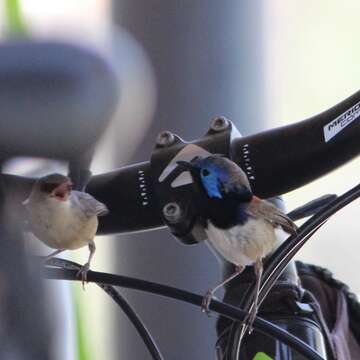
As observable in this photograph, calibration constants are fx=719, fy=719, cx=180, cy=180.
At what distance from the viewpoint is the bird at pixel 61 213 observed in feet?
1.38

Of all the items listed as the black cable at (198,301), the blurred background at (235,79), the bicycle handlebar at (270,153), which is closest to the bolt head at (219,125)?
the bicycle handlebar at (270,153)

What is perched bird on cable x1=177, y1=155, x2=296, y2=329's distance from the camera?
15.5 inches

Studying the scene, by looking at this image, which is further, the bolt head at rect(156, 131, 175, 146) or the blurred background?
the blurred background

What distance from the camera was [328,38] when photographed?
1016 mm

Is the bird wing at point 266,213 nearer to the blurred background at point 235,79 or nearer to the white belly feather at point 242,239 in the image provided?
the white belly feather at point 242,239

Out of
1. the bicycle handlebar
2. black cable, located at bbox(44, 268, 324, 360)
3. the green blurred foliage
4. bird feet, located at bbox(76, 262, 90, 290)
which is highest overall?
Answer: the green blurred foliage

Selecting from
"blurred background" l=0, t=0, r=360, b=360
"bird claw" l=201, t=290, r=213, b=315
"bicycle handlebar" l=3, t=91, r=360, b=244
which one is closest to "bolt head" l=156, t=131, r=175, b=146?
"bicycle handlebar" l=3, t=91, r=360, b=244

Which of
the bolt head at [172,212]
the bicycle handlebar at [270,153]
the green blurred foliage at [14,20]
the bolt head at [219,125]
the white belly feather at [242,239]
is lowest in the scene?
the white belly feather at [242,239]

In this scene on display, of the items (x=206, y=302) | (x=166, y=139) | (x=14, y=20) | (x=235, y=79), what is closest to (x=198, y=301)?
(x=206, y=302)

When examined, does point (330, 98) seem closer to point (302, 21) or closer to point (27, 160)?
point (302, 21)

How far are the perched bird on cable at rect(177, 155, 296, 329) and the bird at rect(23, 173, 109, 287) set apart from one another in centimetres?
7

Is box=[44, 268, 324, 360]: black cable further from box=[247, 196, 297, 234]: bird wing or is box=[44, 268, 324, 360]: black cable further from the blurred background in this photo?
the blurred background

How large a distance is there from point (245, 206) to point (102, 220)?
0.14 metres

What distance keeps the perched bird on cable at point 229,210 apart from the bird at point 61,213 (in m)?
0.07
